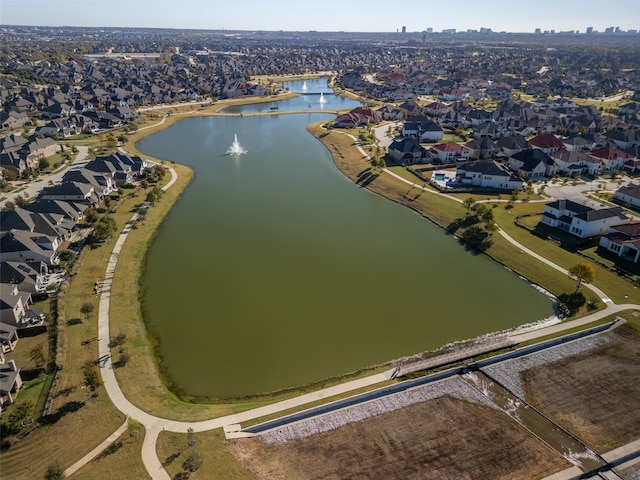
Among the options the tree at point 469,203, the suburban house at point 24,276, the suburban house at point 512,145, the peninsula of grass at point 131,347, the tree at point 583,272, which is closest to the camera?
the peninsula of grass at point 131,347

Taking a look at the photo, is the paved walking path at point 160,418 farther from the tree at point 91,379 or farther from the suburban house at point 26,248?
the suburban house at point 26,248

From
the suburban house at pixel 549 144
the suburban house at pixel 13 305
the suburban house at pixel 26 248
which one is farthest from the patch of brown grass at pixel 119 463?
the suburban house at pixel 549 144

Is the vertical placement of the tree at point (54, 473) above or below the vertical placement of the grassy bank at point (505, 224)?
below

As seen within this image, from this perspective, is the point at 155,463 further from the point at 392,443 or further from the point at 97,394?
the point at 392,443

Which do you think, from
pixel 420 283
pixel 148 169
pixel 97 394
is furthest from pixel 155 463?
pixel 148 169

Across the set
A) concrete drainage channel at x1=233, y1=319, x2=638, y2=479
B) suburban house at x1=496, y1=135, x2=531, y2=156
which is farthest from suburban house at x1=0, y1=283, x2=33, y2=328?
suburban house at x1=496, y1=135, x2=531, y2=156
